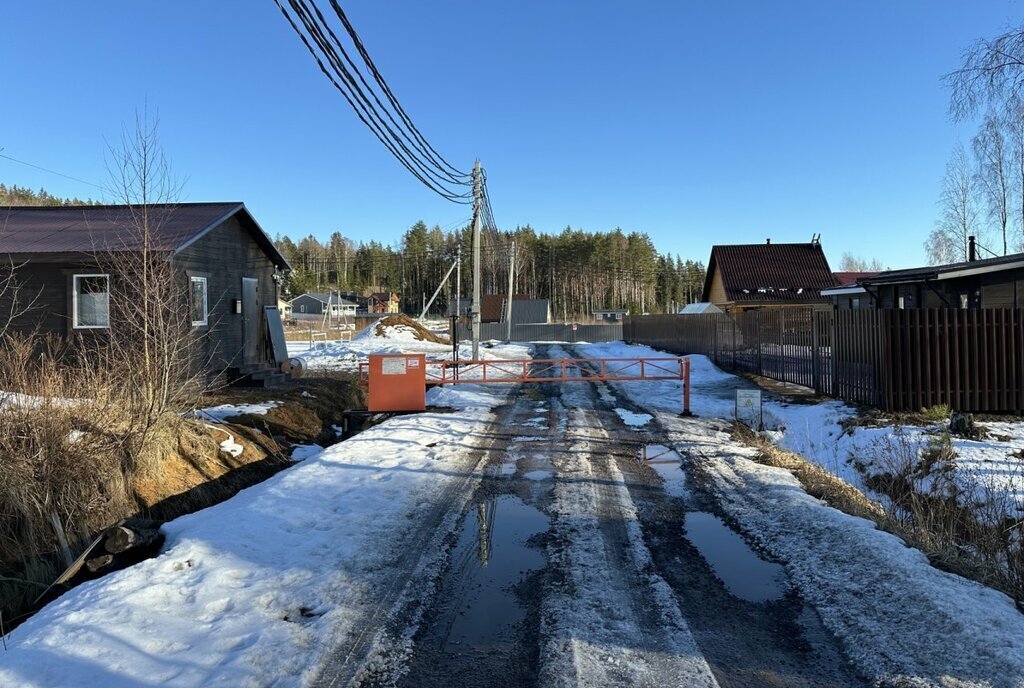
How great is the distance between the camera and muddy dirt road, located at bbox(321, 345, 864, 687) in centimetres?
367

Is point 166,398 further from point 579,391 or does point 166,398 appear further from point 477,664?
point 579,391

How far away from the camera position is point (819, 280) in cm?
4278

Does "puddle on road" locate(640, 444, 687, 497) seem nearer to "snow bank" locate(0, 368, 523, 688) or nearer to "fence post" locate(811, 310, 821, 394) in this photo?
"snow bank" locate(0, 368, 523, 688)

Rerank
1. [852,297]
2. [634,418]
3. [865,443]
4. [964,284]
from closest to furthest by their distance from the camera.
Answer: [865,443] → [634,418] → [964,284] → [852,297]

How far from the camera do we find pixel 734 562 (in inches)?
213

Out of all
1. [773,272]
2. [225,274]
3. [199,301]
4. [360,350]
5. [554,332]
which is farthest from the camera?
[554,332]

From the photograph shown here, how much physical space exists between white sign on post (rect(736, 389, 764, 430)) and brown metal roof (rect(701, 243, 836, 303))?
30.9 m

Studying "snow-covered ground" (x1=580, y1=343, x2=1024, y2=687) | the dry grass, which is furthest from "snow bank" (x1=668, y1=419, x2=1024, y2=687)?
the dry grass

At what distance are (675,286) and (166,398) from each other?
116219mm

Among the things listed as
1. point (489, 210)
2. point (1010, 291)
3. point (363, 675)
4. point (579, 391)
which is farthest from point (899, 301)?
point (363, 675)

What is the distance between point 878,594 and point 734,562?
114 cm

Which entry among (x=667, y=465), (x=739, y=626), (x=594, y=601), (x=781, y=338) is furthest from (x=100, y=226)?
(x=781, y=338)

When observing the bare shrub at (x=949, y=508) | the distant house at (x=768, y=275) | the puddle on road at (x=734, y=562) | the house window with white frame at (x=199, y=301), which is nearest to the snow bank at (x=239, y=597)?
the puddle on road at (x=734, y=562)

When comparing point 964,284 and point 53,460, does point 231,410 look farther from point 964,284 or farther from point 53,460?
point 964,284
